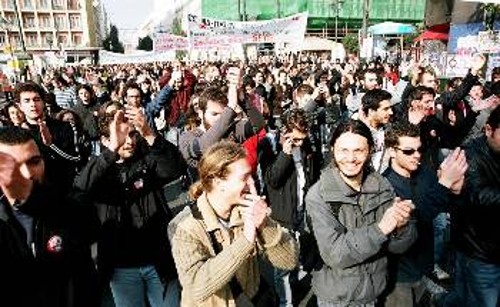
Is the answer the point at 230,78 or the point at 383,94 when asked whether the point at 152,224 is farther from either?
the point at 383,94

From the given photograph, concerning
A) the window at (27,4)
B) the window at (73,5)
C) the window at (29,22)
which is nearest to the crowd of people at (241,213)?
the window at (29,22)

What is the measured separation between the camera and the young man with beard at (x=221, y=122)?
369 cm

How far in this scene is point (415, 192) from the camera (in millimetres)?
3160

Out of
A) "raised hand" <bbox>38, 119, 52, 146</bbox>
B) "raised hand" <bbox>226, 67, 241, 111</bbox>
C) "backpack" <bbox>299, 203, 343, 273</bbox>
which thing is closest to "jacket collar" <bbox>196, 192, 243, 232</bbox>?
"backpack" <bbox>299, 203, 343, 273</bbox>

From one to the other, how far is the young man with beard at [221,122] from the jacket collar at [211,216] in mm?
1336

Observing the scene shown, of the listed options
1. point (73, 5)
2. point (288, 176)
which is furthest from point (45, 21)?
point (288, 176)

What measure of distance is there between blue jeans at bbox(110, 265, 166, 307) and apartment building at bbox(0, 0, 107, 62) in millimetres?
83446

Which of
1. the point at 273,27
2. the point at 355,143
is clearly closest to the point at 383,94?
the point at 355,143

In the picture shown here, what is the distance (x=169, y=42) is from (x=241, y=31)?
498 cm

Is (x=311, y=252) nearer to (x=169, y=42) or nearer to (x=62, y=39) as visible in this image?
(x=169, y=42)

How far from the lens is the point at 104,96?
31.6 ft

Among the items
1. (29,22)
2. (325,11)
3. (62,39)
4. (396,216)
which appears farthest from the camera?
(62,39)

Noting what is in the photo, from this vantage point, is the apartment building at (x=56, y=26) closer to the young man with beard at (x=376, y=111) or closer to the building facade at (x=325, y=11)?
the building facade at (x=325, y=11)

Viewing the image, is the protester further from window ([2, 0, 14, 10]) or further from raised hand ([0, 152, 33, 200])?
window ([2, 0, 14, 10])
